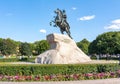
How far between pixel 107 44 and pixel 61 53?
47.4 m

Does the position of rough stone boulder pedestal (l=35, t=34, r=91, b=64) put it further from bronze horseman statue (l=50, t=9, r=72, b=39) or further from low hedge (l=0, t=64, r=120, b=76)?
low hedge (l=0, t=64, r=120, b=76)

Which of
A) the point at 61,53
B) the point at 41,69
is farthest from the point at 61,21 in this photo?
the point at 41,69

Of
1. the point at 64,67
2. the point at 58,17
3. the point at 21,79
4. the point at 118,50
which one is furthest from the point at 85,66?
the point at 118,50

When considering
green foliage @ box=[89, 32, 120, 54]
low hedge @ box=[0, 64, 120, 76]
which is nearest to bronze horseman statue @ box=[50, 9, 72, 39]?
low hedge @ box=[0, 64, 120, 76]

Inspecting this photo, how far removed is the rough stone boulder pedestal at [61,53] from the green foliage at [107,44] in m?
43.5

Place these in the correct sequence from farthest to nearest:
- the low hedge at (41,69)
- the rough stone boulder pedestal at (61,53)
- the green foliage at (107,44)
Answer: the green foliage at (107,44)
the rough stone boulder pedestal at (61,53)
the low hedge at (41,69)

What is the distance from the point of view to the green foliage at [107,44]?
253 feet

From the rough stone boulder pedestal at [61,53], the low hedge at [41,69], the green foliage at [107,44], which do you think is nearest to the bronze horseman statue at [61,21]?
the rough stone boulder pedestal at [61,53]

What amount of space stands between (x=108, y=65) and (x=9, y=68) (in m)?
7.93

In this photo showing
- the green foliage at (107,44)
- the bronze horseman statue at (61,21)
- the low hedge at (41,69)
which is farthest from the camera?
the green foliage at (107,44)

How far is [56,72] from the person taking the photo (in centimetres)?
2220

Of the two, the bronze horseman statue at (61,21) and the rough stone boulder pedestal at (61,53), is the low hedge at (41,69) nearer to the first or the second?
the rough stone boulder pedestal at (61,53)

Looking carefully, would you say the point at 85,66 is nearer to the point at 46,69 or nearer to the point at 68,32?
the point at 46,69

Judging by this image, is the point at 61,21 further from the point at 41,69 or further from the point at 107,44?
the point at 107,44
